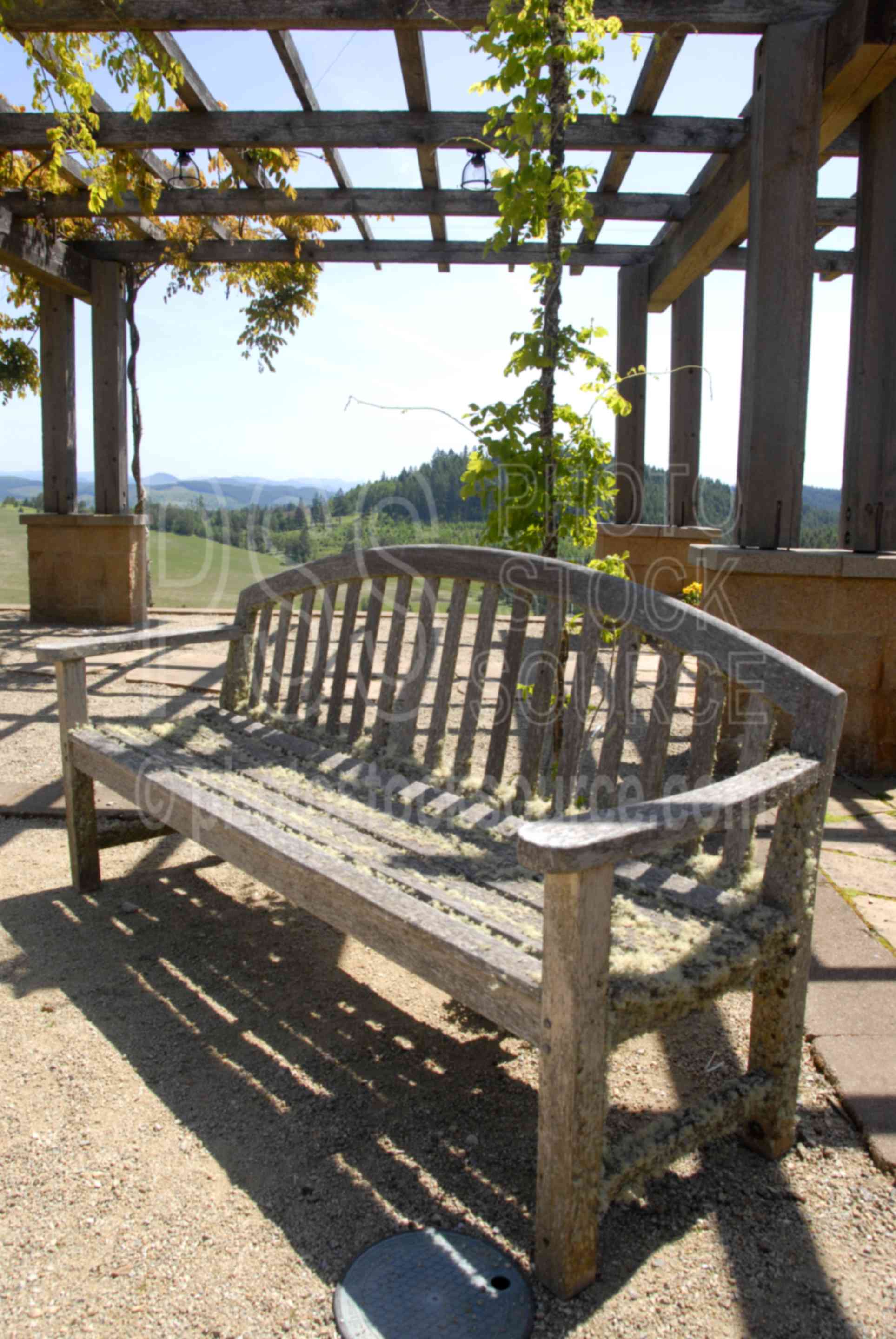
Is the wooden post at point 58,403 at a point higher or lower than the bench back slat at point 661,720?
higher

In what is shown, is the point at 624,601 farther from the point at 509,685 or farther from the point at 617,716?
the point at 509,685

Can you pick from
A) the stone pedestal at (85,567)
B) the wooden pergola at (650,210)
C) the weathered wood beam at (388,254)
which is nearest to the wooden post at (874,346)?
the wooden pergola at (650,210)

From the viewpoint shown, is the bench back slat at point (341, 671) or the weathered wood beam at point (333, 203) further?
the weathered wood beam at point (333, 203)

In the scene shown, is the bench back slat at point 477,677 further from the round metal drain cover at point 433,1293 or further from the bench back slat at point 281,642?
the round metal drain cover at point 433,1293

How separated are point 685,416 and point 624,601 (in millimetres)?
7446

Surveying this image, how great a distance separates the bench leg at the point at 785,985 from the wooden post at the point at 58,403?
8.43 m

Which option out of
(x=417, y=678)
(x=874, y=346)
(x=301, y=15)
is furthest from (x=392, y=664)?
(x=301, y=15)

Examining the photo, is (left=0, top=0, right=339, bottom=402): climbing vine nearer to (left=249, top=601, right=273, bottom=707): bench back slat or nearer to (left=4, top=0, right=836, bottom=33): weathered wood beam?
(left=4, top=0, right=836, bottom=33): weathered wood beam

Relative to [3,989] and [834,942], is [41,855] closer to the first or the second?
[3,989]

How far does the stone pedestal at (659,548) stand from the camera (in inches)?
342

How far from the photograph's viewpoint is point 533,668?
282cm

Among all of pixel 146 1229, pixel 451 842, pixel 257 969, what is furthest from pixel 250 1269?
pixel 257 969

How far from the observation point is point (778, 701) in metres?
1.83

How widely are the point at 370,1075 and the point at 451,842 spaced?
54 cm
